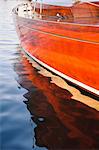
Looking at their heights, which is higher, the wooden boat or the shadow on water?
the wooden boat

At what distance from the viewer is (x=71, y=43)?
8.08 meters

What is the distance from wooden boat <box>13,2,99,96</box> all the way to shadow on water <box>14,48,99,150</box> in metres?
0.47

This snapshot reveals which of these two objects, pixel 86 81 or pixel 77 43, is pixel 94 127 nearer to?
pixel 86 81

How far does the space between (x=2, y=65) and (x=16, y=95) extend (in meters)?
2.99

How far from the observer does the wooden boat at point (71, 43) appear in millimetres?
7496

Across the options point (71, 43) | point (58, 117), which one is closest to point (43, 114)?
point (58, 117)

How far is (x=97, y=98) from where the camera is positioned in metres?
7.69

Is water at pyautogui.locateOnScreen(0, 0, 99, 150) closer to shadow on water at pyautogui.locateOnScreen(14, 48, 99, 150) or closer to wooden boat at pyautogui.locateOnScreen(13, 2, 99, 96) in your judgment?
shadow on water at pyautogui.locateOnScreen(14, 48, 99, 150)

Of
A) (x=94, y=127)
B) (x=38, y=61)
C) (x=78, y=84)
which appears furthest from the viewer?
(x=38, y=61)

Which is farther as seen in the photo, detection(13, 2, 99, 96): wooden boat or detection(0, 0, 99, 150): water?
detection(13, 2, 99, 96): wooden boat

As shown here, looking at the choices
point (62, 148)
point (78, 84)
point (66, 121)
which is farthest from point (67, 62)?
point (62, 148)

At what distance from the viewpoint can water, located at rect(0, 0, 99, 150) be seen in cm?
586

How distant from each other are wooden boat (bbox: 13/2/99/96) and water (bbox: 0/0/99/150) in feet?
1.26

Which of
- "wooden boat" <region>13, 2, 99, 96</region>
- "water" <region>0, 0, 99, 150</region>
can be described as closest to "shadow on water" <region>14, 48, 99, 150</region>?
"water" <region>0, 0, 99, 150</region>
